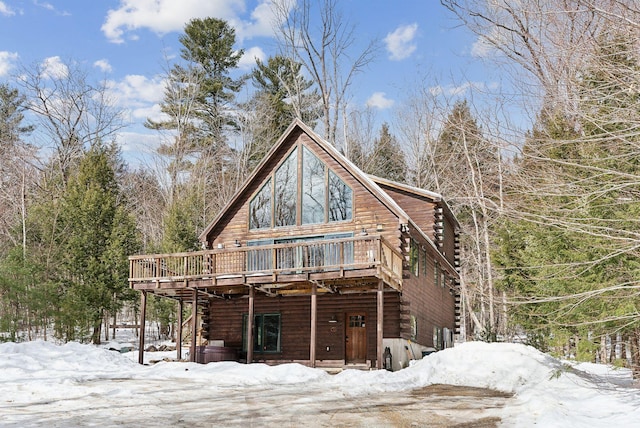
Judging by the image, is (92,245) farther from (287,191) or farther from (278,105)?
(278,105)

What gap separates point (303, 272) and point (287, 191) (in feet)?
15.4

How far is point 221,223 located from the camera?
23203 mm

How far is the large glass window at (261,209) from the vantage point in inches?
883

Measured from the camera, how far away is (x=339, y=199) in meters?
21.2

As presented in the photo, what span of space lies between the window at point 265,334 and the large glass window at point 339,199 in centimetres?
453

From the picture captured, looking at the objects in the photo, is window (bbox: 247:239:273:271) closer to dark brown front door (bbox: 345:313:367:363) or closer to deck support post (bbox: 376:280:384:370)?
dark brown front door (bbox: 345:313:367:363)

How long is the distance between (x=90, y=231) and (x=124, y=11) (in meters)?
25.0

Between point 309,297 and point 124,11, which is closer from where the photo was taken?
point 309,297

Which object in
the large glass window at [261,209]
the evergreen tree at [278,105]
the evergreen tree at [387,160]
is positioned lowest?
the large glass window at [261,209]

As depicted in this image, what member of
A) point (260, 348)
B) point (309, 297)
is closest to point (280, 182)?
point (309, 297)

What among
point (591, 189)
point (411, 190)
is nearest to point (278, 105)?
point (411, 190)

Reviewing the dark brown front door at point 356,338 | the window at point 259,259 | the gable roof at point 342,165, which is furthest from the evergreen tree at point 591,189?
the window at point 259,259

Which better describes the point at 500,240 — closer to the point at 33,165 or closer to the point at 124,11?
the point at 33,165

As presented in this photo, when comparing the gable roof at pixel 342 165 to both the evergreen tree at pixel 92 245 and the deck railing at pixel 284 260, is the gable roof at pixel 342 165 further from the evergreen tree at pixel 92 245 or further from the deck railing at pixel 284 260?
the evergreen tree at pixel 92 245
